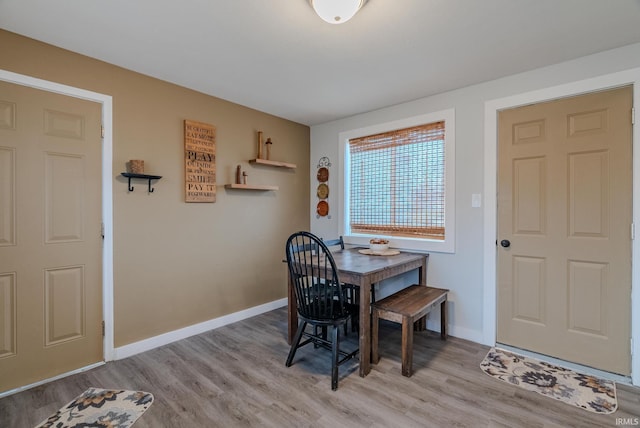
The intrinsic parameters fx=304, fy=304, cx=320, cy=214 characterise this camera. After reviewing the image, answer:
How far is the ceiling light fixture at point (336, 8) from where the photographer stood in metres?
1.60

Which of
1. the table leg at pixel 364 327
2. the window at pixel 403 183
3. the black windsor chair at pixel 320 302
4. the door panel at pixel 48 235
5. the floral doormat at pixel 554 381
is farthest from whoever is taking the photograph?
the window at pixel 403 183

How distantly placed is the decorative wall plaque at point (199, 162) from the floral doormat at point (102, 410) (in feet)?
5.32

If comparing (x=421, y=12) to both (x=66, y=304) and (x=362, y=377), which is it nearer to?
(x=362, y=377)

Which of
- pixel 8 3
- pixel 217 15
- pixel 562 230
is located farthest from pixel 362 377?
pixel 8 3

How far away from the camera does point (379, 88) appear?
9.53 feet

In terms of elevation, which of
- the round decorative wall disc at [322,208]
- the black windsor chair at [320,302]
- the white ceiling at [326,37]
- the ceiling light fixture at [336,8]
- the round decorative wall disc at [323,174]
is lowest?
the black windsor chair at [320,302]

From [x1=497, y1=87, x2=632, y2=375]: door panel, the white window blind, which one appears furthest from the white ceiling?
the white window blind

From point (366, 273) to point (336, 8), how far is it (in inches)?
65.8

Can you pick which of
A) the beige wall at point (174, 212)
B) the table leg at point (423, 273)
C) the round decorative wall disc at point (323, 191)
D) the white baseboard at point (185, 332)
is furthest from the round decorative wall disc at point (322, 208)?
the table leg at point (423, 273)

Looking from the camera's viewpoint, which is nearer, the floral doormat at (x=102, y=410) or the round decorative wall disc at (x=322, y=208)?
the floral doormat at (x=102, y=410)

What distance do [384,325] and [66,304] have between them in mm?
2844

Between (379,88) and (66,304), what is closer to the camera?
(66,304)

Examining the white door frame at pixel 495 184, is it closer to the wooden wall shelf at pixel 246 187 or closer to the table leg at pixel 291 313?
the table leg at pixel 291 313

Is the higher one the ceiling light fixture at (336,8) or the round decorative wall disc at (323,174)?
the ceiling light fixture at (336,8)
